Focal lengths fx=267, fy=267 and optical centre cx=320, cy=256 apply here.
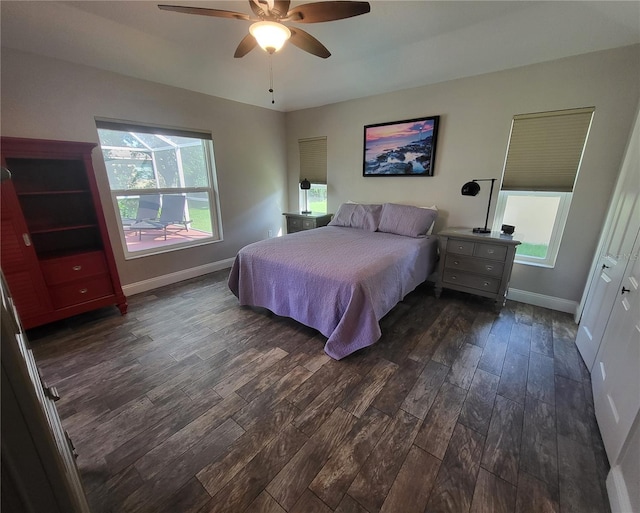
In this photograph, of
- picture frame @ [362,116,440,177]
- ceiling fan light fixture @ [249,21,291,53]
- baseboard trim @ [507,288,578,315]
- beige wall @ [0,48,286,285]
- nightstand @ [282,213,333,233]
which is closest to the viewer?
ceiling fan light fixture @ [249,21,291,53]

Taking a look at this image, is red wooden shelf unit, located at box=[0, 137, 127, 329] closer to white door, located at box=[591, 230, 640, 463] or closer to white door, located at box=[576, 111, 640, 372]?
white door, located at box=[591, 230, 640, 463]

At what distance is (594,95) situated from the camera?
235cm

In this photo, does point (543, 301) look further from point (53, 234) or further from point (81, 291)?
point (53, 234)

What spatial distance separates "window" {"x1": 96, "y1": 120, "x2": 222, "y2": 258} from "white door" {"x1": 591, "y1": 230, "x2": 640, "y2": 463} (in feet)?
13.5

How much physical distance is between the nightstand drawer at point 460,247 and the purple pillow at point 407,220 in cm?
34

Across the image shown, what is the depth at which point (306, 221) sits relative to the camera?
4.24m

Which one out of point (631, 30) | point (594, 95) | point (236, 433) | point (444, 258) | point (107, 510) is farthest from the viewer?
point (444, 258)

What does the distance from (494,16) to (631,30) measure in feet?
3.36

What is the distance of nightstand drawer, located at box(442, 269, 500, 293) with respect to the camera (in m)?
2.75

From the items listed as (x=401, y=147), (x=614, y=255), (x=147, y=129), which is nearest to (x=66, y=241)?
(x=147, y=129)

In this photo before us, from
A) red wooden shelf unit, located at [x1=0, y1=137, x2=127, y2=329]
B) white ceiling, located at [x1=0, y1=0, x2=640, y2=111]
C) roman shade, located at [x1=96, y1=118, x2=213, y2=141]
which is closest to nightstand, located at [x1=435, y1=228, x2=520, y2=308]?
white ceiling, located at [x1=0, y1=0, x2=640, y2=111]

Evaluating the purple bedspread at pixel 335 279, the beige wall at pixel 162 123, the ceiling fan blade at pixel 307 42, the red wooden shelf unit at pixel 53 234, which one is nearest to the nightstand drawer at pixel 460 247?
the purple bedspread at pixel 335 279

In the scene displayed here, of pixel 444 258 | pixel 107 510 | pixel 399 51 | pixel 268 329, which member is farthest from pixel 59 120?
pixel 444 258

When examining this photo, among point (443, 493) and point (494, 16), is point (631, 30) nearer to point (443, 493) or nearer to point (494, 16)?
point (494, 16)
